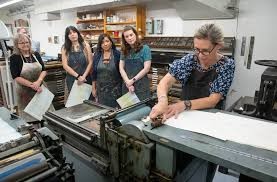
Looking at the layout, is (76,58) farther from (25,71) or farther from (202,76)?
(202,76)

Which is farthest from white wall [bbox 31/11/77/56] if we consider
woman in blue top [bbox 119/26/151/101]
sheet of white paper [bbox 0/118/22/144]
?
sheet of white paper [bbox 0/118/22/144]

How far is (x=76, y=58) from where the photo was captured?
9.11ft

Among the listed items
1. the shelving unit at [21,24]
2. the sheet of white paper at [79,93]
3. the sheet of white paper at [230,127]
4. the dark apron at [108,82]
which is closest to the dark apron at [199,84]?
the sheet of white paper at [230,127]

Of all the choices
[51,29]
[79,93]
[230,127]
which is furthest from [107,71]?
[51,29]

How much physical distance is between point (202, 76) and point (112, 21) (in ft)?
10.5

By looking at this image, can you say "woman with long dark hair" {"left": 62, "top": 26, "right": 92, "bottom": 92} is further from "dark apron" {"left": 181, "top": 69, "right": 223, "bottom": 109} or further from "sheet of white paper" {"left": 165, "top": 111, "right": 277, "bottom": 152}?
"sheet of white paper" {"left": 165, "top": 111, "right": 277, "bottom": 152}

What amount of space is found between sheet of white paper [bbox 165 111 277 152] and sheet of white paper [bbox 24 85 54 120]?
193 cm

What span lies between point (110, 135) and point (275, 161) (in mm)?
632

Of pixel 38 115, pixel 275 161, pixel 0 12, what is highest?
pixel 0 12

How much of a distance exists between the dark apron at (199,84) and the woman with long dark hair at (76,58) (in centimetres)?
161

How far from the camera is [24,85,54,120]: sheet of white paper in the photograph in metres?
2.41

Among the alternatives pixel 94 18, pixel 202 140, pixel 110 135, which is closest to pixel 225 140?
pixel 202 140

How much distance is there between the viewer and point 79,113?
1462 millimetres

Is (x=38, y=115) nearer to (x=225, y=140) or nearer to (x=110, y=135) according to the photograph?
(x=110, y=135)
